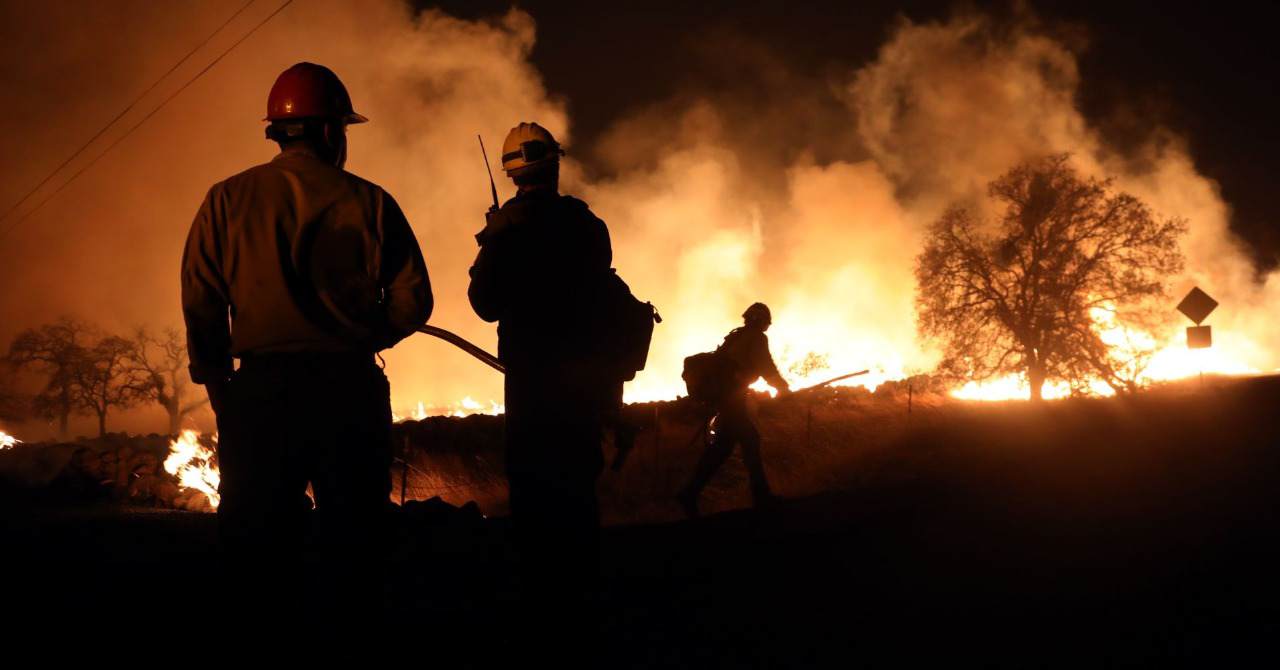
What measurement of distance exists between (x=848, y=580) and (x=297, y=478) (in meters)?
2.82

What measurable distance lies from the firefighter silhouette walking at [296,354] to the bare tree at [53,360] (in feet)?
108

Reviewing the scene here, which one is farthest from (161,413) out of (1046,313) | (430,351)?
(1046,313)

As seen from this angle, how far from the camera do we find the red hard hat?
9.16ft

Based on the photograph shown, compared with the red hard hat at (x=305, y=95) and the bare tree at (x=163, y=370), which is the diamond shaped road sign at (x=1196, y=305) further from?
the bare tree at (x=163, y=370)

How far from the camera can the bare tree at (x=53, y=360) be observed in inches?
1101

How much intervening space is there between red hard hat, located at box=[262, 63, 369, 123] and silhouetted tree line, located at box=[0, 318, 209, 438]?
31.4 m

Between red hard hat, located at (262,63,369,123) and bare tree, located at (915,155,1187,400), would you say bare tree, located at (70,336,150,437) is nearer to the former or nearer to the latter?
bare tree, located at (915,155,1187,400)

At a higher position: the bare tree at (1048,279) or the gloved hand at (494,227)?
the bare tree at (1048,279)

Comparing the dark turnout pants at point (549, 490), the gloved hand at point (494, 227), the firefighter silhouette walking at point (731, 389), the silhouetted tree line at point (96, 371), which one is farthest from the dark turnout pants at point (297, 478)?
the silhouetted tree line at point (96, 371)

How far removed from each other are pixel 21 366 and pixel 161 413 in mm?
4948

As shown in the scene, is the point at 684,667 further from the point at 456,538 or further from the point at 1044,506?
the point at 1044,506

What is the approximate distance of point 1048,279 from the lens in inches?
1006

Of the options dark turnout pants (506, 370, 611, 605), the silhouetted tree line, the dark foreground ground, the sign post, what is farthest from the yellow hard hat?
the silhouetted tree line

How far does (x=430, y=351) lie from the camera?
133ft
